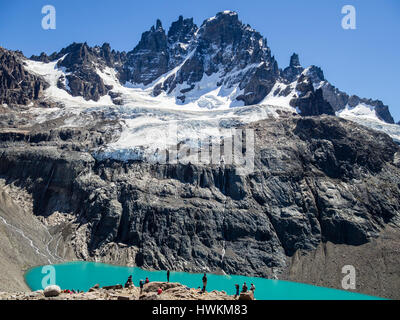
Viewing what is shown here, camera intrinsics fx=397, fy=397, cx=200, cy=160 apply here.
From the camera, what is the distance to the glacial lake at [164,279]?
204 feet

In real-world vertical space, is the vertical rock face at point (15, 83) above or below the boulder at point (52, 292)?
above

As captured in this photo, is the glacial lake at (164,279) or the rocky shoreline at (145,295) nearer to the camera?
the rocky shoreline at (145,295)

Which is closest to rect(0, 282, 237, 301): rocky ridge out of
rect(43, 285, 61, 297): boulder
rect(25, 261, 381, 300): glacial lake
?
rect(43, 285, 61, 297): boulder

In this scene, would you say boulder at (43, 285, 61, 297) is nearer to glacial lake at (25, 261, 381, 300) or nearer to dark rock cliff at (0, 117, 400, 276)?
glacial lake at (25, 261, 381, 300)

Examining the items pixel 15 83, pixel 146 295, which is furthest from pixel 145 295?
pixel 15 83

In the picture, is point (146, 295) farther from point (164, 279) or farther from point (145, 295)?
point (164, 279)

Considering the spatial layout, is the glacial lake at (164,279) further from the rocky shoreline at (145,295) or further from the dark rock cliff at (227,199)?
the rocky shoreline at (145,295)

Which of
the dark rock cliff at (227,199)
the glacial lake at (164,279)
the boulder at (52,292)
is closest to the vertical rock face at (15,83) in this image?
the dark rock cliff at (227,199)

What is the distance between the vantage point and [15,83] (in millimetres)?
168125

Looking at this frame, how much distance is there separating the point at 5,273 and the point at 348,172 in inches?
3381

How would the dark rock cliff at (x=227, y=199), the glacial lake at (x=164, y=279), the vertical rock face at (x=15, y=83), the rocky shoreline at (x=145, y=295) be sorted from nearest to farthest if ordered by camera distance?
1. the rocky shoreline at (x=145, y=295)
2. the glacial lake at (x=164, y=279)
3. the dark rock cliff at (x=227, y=199)
4. the vertical rock face at (x=15, y=83)

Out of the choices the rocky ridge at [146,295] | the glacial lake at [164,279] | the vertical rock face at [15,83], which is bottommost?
the glacial lake at [164,279]

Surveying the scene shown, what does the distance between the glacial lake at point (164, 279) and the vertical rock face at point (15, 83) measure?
103980mm
